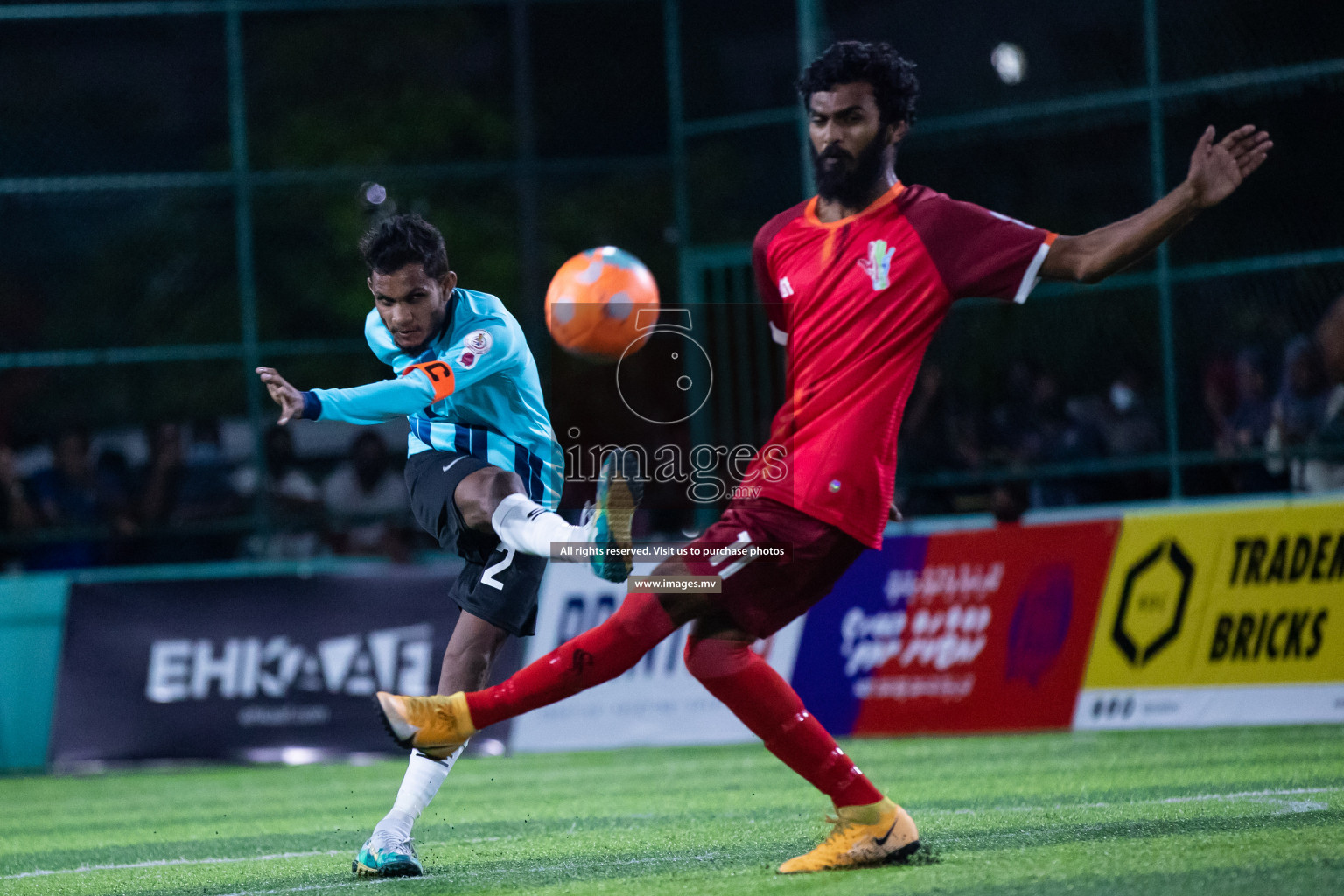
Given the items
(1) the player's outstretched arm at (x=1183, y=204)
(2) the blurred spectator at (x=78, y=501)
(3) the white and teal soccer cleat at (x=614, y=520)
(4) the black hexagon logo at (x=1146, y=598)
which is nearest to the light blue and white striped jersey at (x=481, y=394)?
(3) the white and teal soccer cleat at (x=614, y=520)

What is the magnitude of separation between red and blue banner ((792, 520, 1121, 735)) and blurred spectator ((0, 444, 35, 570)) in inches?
261

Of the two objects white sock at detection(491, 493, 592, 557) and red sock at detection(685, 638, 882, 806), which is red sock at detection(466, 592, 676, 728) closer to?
red sock at detection(685, 638, 882, 806)

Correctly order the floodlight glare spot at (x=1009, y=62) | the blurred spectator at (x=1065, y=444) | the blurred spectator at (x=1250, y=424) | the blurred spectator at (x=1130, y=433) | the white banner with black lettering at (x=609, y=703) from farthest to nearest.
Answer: the floodlight glare spot at (x=1009, y=62)
the blurred spectator at (x=1065, y=444)
the blurred spectator at (x=1130, y=433)
the blurred spectator at (x=1250, y=424)
the white banner with black lettering at (x=609, y=703)

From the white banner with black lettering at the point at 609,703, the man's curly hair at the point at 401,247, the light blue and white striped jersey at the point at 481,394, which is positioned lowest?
the white banner with black lettering at the point at 609,703

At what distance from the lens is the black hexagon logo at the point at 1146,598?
34.4ft

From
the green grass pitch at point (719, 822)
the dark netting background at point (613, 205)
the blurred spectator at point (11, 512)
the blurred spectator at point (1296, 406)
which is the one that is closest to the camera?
the green grass pitch at point (719, 822)

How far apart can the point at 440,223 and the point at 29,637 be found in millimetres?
7764

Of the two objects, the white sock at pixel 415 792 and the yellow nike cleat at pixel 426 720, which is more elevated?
the yellow nike cleat at pixel 426 720

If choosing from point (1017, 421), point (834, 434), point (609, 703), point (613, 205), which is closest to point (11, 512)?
point (609, 703)

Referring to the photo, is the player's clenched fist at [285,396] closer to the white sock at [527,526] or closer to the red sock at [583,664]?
the white sock at [527,526]

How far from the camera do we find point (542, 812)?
7762 mm

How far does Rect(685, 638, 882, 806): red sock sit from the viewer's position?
496 cm

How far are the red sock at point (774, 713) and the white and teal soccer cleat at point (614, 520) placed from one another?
32 cm

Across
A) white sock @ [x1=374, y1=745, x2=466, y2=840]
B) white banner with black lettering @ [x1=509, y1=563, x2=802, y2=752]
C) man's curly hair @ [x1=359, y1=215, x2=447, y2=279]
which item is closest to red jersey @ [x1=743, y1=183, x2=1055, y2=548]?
man's curly hair @ [x1=359, y1=215, x2=447, y2=279]
